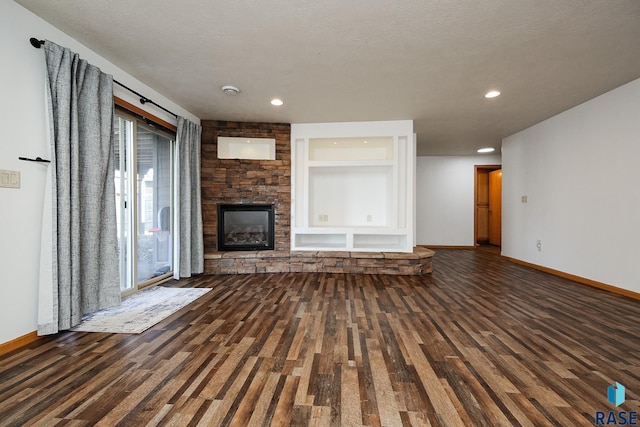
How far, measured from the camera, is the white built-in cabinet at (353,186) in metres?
4.48

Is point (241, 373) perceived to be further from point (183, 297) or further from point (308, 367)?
point (183, 297)

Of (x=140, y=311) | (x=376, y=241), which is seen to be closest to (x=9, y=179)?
(x=140, y=311)

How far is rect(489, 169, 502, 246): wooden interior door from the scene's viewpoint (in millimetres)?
7691

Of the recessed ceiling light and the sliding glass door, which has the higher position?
the recessed ceiling light

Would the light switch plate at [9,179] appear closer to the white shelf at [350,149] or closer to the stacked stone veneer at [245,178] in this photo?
the stacked stone veneer at [245,178]

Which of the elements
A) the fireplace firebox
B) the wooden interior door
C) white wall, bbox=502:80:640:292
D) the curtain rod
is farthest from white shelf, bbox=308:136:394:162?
the wooden interior door

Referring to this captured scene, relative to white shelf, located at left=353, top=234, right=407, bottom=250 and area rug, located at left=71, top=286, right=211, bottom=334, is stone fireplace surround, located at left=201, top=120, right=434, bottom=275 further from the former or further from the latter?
area rug, located at left=71, top=286, right=211, bottom=334

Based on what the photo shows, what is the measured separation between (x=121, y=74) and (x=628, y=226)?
6050 mm

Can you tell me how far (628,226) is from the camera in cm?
326

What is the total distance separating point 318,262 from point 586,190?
3.95 metres

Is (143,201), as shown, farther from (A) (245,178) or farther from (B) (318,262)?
(B) (318,262)

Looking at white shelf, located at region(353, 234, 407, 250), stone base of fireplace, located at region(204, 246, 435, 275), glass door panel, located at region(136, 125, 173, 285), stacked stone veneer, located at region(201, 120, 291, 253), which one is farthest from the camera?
white shelf, located at region(353, 234, 407, 250)

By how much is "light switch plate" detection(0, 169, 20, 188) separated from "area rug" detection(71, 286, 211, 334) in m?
1.21

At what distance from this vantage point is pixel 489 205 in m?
7.93
